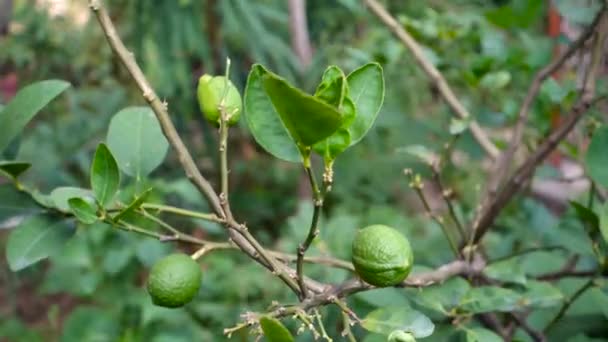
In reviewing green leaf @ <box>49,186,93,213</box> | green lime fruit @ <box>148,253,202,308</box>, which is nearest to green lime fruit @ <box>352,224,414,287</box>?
green lime fruit @ <box>148,253,202,308</box>

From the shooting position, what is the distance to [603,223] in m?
0.48

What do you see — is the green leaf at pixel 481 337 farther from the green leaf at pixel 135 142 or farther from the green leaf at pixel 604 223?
the green leaf at pixel 135 142

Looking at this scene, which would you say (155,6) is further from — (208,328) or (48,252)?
(48,252)

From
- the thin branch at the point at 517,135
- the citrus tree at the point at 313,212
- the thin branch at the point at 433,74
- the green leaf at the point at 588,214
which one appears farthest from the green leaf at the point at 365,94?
the thin branch at the point at 433,74

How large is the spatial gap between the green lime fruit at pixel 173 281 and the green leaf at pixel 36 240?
11cm

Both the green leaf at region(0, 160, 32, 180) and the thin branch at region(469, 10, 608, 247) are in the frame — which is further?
the thin branch at region(469, 10, 608, 247)

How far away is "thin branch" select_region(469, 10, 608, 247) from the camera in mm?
632

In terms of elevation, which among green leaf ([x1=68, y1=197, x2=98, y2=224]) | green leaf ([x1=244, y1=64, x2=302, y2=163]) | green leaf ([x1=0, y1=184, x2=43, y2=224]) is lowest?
green leaf ([x1=0, y1=184, x2=43, y2=224])

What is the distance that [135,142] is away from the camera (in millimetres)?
550

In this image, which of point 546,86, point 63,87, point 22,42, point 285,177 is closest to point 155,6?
point 22,42

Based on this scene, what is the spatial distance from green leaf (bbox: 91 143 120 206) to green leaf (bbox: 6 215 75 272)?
0.07m

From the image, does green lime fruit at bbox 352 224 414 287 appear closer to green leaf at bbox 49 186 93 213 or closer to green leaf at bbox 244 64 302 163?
green leaf at bbox 244 64 302 163

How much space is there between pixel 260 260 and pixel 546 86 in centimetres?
50

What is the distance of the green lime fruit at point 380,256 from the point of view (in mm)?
402
